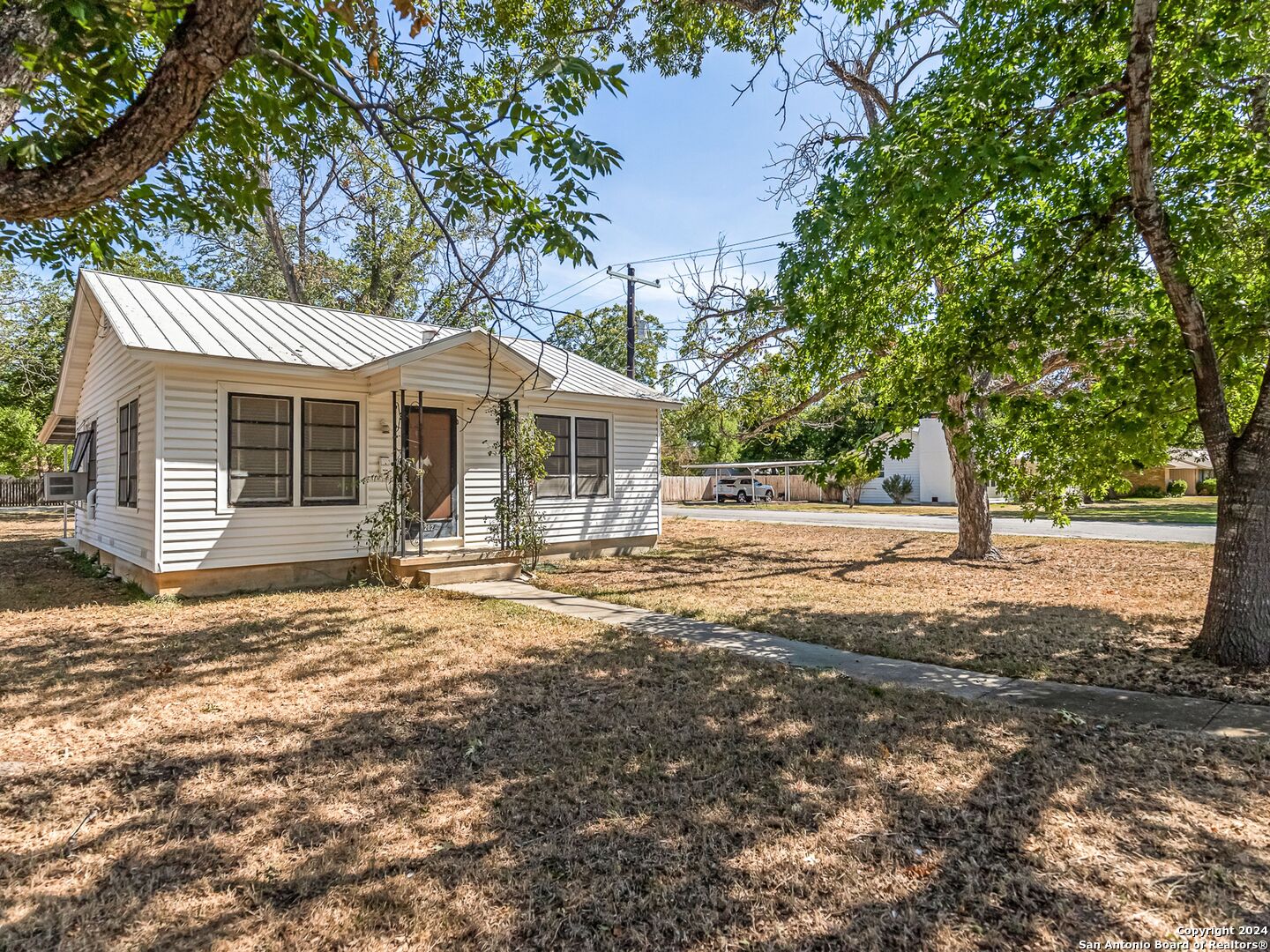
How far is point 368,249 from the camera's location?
21359 mm

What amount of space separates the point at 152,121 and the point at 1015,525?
19.9 meters

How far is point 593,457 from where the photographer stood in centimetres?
1235

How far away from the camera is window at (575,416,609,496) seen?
12162mm

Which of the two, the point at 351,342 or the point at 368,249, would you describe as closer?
the point at 351,342

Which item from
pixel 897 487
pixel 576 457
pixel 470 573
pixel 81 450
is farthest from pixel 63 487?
pixel 897 487

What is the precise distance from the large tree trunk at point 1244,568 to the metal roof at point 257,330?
6.61 meters

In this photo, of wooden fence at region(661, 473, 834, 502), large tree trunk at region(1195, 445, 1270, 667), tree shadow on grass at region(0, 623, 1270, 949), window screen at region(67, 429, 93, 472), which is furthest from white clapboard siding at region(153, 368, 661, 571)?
wooden fence at region(661, 473, 834, 502)

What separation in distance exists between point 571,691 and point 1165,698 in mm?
4047

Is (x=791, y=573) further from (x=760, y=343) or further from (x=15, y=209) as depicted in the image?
(x=15, y=209)

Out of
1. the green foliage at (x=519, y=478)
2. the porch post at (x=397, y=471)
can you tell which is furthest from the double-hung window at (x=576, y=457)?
the porch post at (x=397, y=471)

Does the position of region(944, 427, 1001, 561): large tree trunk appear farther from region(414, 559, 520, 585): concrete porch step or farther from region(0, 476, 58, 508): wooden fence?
region(0, 476, 58, 508): wooden fence

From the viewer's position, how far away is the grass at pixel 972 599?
5.25m

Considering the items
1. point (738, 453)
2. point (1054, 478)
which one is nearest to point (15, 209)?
point (1054, 478)

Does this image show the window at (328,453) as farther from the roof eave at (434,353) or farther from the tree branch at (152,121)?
the tree branch at (152,121)
